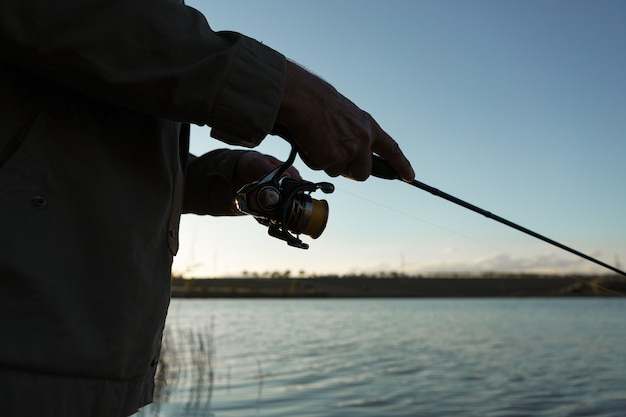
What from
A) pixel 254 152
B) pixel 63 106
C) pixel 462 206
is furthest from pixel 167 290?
pixel 462 206

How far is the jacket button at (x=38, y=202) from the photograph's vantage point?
1.13 metres

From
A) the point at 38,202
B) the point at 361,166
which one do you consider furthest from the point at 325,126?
the point at 38,202

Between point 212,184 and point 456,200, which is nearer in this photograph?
point 212,184

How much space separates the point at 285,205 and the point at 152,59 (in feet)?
2.53

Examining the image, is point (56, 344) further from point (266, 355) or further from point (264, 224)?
point (266, 355)

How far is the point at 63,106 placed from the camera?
121 centimetres

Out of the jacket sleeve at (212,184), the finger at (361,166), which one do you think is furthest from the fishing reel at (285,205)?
the finger at (361,166)

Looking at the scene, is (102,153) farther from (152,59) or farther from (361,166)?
(361,166)

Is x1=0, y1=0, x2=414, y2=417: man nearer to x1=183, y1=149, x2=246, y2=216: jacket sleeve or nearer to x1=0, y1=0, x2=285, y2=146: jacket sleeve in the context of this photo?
x1=0, y1=0, x2=285, y2=146: jacket sleeve

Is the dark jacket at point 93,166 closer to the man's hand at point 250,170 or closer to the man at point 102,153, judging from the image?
the man at point 102,153

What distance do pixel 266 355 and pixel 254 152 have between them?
45.0ft

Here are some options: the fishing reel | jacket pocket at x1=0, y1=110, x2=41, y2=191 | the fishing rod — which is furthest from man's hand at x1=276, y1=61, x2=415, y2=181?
jacket pocket at x1=0, y1=110, x2=41, y2=191

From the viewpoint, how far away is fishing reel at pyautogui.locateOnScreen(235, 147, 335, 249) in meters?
1.82

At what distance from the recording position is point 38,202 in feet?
3.72
